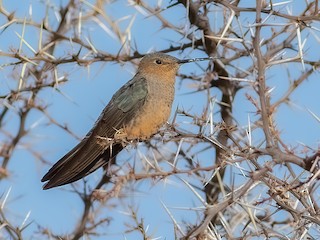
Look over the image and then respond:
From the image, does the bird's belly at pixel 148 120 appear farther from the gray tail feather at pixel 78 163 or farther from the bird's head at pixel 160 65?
the bird's head at pixel 160 65

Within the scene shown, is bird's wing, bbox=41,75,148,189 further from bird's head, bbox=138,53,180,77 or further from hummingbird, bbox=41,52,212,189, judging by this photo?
bird's head, bbox=138,53,180,77

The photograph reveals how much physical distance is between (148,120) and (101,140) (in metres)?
0.37

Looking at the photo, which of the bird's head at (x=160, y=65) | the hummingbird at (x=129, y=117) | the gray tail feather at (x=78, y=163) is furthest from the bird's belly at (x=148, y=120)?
the bird's head at (x=160, y=65)

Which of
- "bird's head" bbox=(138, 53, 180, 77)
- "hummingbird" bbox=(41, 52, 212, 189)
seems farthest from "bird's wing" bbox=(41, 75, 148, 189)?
"bird's head" bbox=(138, 53, 180, 77)

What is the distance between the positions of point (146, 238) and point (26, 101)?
2.47 meters

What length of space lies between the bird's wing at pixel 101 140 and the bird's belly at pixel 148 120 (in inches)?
2.1

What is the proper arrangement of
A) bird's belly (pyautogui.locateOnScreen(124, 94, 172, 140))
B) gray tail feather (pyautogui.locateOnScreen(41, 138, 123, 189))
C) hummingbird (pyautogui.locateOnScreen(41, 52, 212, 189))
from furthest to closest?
bird's belly (pyautogui.locateOnScreen(124, 94, 172, 140)) < hummingbird (pyautogui.locateOnScreen(41, 52, 212, 189)) < gray tail feather (pyautogui.locateOnScreen(41, 138, 123, 189))

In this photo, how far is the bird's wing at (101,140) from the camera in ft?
15.3

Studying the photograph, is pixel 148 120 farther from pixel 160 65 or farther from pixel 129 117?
Result: pixel 160 65

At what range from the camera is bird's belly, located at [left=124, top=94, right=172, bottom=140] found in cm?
486

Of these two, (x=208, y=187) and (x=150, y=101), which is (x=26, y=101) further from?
(x=208, y=187)

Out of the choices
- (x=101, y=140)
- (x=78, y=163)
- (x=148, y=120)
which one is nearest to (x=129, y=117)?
(x=148, y=120)

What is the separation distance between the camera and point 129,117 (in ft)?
16.4

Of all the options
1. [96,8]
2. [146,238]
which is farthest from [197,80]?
[146,238]
